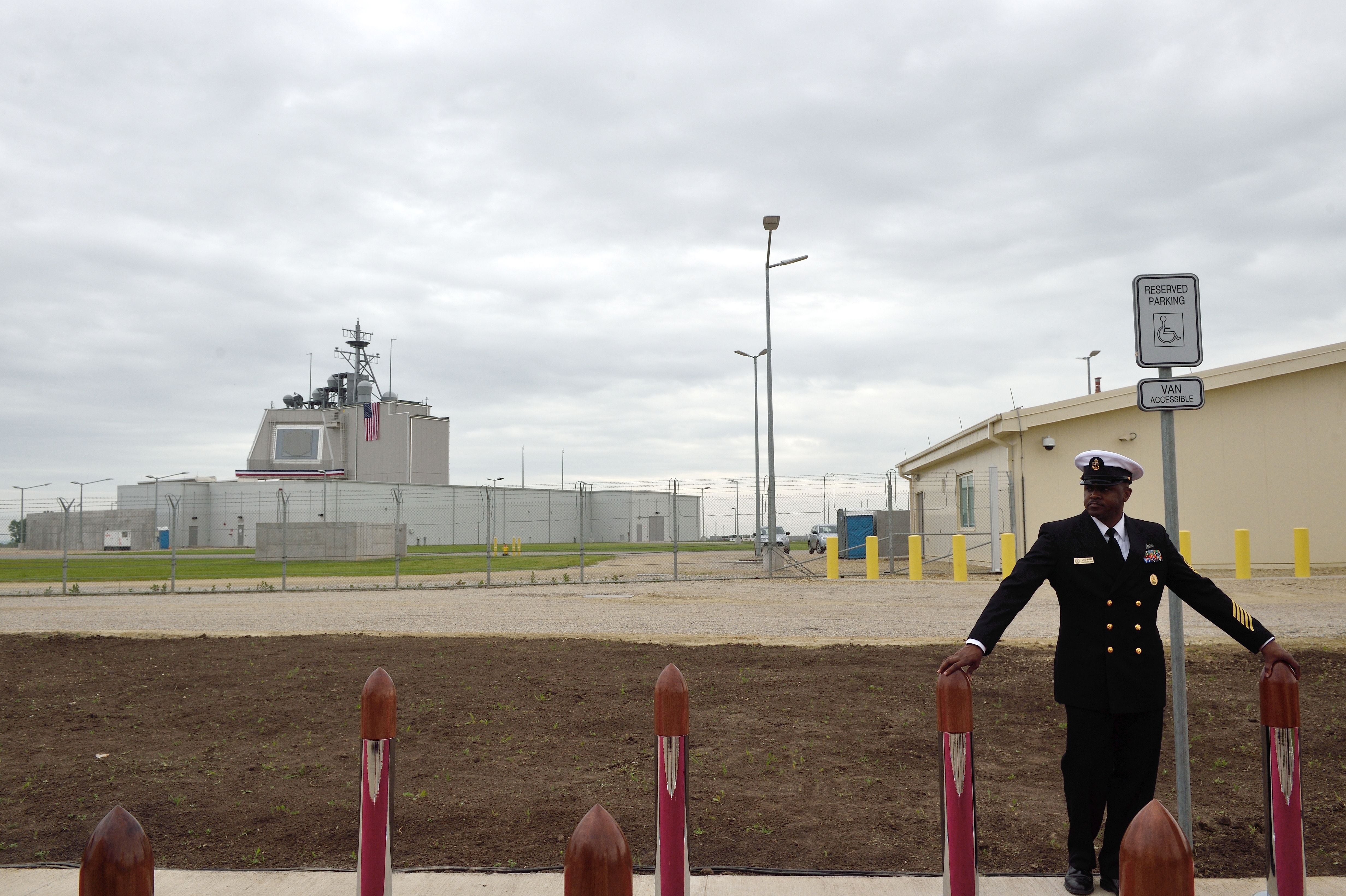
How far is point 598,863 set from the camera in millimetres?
2023

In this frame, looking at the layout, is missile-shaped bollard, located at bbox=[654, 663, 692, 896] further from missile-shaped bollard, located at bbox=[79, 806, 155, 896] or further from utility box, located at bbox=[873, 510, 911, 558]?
utility box, located at bbox=[873, 510, 911, 558]

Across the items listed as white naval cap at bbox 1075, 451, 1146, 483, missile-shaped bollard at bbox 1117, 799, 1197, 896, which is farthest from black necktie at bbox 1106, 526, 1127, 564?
missile-shaped bollard at bbox 1117, 799, 1197, 896

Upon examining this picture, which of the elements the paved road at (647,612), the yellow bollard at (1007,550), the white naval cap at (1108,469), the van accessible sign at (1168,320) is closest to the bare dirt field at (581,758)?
the white naval cap at (1108,469)

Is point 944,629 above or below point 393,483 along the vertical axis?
below

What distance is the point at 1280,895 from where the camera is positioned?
3.34 m

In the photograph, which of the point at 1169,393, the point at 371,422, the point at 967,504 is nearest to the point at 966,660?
the point at 1169,393

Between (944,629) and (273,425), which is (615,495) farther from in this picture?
(944,629)

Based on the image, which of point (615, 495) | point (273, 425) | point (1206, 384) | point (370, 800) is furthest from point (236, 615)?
point (273, 425)

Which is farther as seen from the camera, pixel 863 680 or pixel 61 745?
pixel 863 680

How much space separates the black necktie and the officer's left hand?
0.58m

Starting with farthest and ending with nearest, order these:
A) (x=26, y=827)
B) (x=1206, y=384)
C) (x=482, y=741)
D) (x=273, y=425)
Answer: (x=273, y=425)
(x=1206, y=384)
(x=482, y=741)
(x=26, y=827)

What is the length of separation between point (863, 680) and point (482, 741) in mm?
3446

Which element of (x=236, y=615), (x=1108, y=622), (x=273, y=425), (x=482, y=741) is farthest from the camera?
(x=273, y=425)

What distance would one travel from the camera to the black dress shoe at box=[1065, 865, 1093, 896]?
385cm
